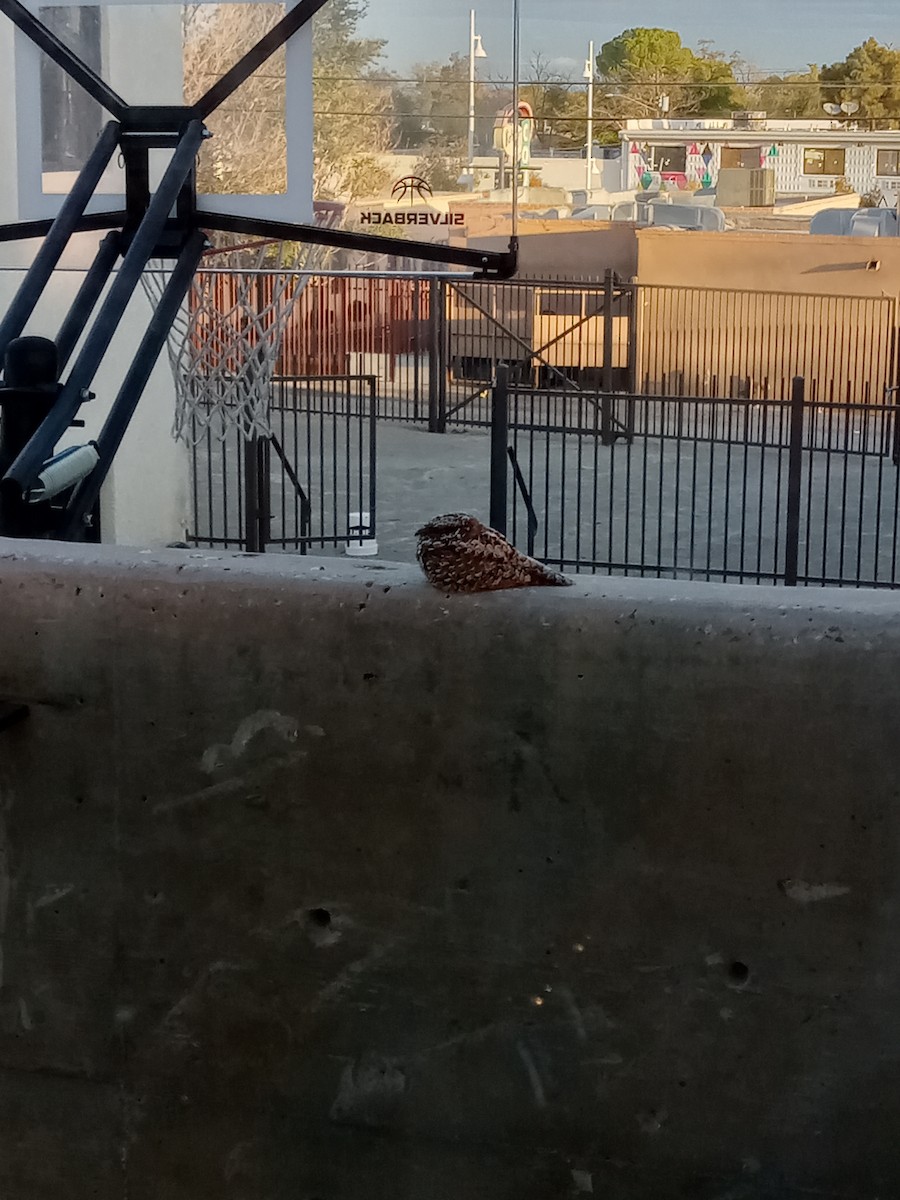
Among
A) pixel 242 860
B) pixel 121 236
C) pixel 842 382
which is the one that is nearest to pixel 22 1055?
pixel 242 860

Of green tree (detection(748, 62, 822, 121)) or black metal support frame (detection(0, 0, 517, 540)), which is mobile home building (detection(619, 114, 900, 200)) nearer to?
green tree (detection(748, 62, 822, 121))

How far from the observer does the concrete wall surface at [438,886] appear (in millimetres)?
2682

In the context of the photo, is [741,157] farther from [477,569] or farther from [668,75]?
[477,569]

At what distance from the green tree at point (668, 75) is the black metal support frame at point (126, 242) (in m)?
77.3

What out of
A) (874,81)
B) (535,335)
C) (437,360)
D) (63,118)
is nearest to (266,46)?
(63,118)

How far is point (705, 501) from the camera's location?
15500mm

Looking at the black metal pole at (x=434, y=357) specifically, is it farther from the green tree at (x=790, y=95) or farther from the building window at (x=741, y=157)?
the green tree at (x=790, y=95)

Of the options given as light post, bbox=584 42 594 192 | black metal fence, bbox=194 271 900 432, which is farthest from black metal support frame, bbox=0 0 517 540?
light post, bbox=584 42 594 192

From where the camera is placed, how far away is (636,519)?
1481 centimetres

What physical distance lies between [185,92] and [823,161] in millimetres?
60774

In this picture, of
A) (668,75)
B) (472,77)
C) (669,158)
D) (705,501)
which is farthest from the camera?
(668,75)

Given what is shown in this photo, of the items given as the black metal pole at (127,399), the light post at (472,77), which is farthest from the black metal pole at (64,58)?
the light post at (472,77)

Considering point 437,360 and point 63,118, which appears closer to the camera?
point 63,118

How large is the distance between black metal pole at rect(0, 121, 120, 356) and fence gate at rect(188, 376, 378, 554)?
4.48 metres
